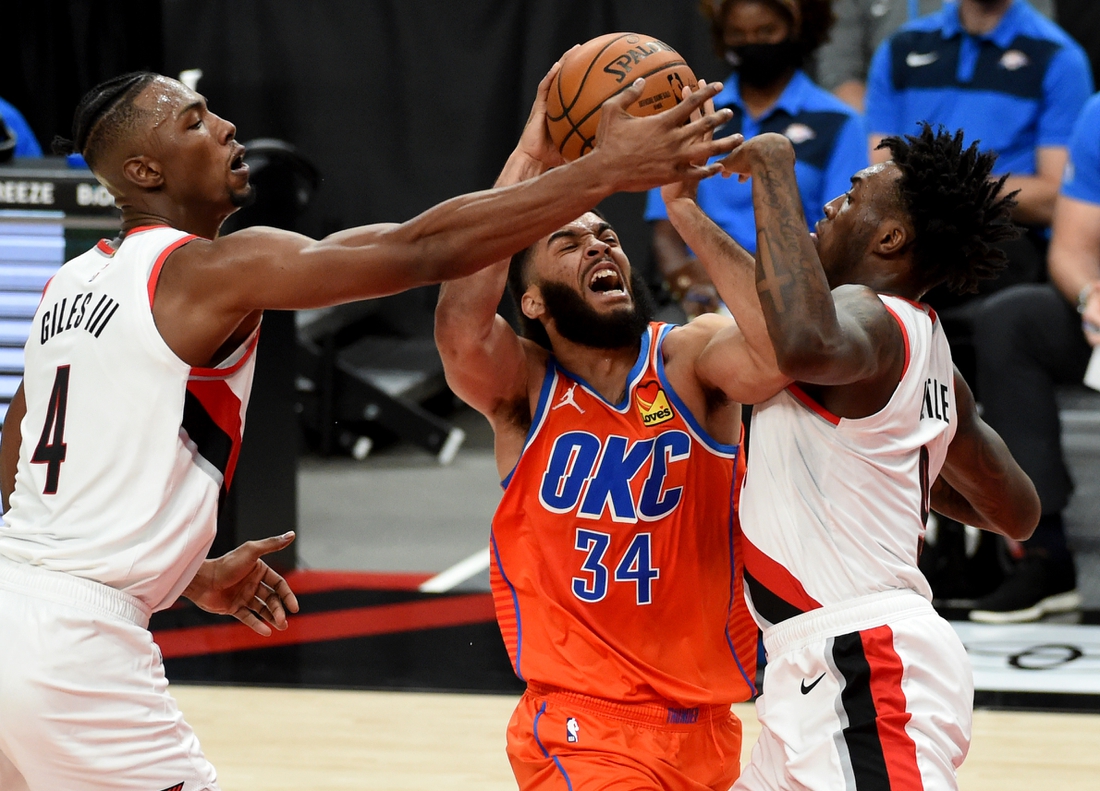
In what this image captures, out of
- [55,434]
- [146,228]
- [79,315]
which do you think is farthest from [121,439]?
[146,228]

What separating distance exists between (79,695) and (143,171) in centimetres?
107

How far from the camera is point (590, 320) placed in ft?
11.3

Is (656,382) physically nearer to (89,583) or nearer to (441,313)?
(441,313)

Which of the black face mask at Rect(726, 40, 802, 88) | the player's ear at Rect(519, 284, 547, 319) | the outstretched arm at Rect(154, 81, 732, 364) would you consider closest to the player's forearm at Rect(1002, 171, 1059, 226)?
the black face mask at Rect(726, 40, 802, 88)

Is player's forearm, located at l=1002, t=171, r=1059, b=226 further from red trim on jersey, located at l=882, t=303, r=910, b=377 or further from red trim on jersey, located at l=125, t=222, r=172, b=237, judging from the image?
red trim on jersey, located at l=125, t=222, r=172, b=237

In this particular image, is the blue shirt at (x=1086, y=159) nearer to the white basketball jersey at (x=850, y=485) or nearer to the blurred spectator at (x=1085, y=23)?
the blurred spectator at (x=1085, y=23)

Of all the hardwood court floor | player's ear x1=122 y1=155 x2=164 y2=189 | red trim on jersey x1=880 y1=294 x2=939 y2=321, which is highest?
player's ear x1=122 y1=155 x2=164 y2=189

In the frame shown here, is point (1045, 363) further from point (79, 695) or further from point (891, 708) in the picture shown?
point (79, 695)

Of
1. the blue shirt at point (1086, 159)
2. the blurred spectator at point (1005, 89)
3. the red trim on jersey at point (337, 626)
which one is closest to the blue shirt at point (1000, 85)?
the blurred spectator at point (1005, 89)

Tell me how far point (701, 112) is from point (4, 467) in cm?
173

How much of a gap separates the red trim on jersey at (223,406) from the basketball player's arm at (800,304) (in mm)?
1073

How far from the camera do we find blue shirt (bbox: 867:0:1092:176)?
6309mm

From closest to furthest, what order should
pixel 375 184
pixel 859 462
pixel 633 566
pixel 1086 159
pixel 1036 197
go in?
pixel 859 462, pixel 633 566, pixel 1086 159, pixel 1036 197, pixel 375 184

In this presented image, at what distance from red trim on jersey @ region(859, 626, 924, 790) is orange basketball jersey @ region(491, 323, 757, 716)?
0.58 meters
